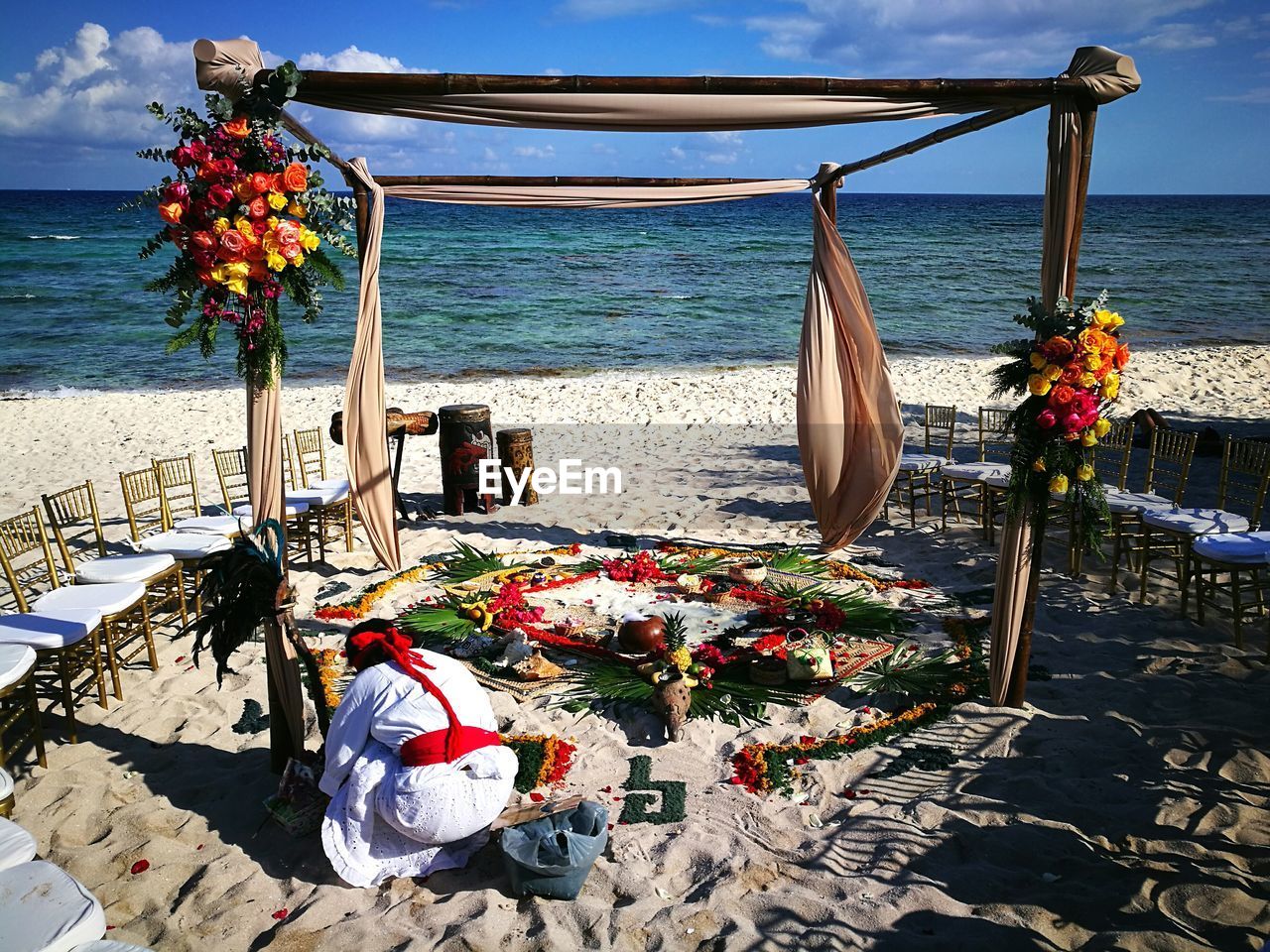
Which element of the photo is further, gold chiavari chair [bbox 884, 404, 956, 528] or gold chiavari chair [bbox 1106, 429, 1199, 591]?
gold chiavari chair [bbox 884, 404, 956, 528]

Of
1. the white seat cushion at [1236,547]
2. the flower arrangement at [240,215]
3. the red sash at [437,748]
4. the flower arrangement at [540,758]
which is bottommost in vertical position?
the flower arrangement at [540,758]

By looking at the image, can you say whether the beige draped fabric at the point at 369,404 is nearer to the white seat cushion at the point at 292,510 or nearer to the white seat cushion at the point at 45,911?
the white seat cushion at the point at 292,510

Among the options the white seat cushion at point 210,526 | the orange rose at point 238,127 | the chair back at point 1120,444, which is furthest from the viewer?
the chair back at point 1120,444

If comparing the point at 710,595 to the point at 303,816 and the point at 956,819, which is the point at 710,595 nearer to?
the point at 956,819

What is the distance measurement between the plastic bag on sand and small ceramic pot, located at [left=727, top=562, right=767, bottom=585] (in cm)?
316

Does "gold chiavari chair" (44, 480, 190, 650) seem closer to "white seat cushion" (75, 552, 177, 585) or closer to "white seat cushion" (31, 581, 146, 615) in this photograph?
"white seat cushion" (75, 552, 177, 585)

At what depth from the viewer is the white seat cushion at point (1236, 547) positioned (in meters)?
5.45

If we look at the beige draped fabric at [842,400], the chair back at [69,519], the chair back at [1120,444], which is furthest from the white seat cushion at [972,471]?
the chair back at [69,519]

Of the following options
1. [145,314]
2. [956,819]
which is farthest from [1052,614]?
[145,314]

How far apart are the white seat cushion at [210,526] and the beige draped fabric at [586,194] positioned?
2793 millimetres

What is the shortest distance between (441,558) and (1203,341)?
1939 centimetres

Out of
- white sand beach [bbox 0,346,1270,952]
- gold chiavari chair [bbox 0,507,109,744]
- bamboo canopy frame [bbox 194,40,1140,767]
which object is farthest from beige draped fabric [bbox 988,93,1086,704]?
gold chiavari chair [bbox 0,507,109,744]

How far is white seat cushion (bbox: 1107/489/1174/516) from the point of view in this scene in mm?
6383

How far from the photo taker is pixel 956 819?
13.1 ft
